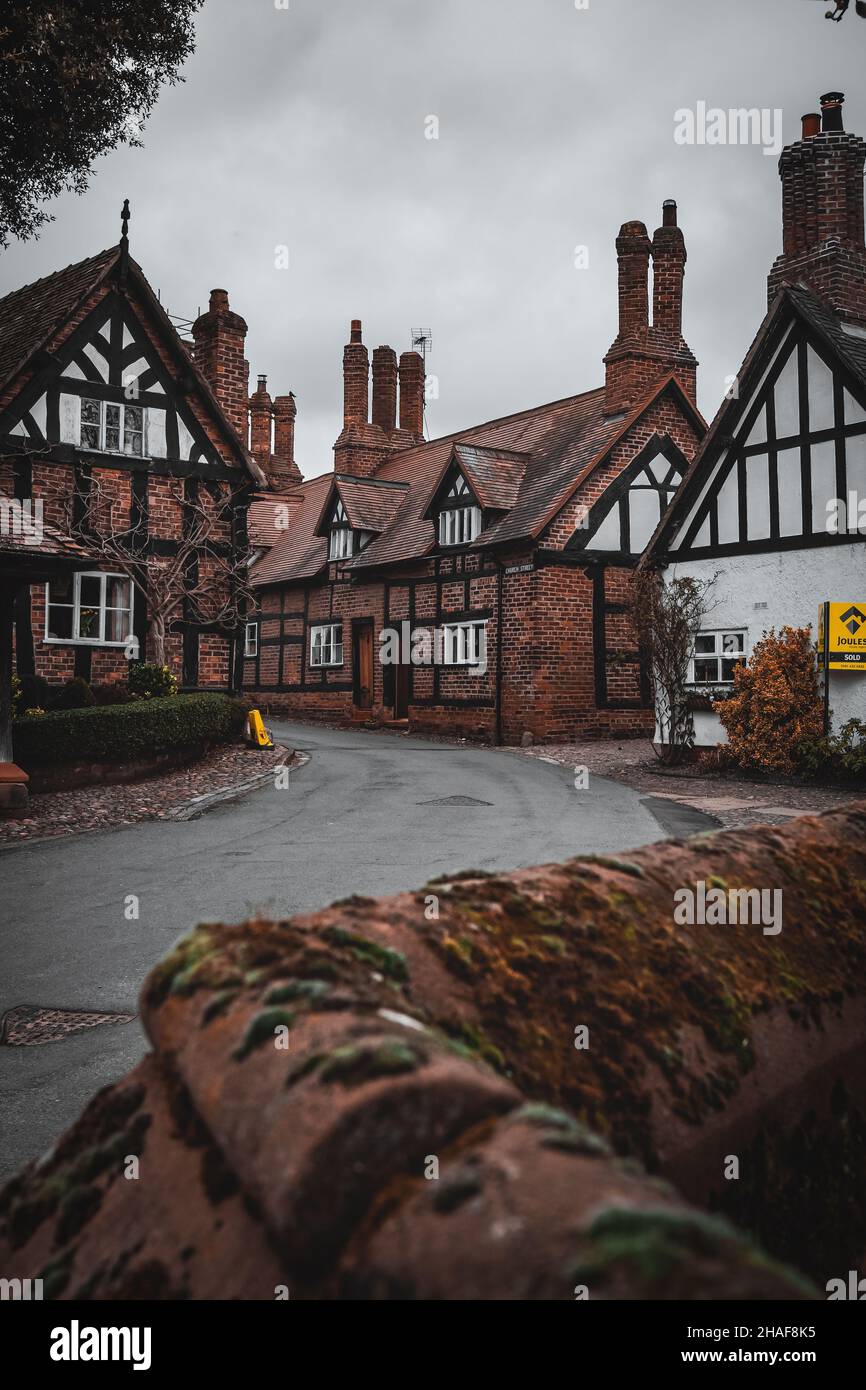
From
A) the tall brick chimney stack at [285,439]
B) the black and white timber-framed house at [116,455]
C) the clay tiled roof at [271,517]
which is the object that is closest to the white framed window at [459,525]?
the black and white timber-framed house at [116,455]

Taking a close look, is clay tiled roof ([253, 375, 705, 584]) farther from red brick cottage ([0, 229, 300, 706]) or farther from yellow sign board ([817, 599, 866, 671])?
yellow sign board ([817, 599, 866, 671])

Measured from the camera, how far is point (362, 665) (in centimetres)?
3031

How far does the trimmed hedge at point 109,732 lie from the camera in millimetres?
14312

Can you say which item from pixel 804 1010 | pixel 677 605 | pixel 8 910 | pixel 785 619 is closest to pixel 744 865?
pixel 804 1010

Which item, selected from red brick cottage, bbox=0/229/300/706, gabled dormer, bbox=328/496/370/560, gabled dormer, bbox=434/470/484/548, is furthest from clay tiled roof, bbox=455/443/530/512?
red brick cottage, bbox=0/229/300/706

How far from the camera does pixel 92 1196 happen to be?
1.14m

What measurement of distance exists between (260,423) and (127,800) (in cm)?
3749

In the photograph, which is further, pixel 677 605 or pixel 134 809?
pixel 677 605

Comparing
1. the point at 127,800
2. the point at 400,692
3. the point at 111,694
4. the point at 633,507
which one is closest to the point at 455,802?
the point at 127,800

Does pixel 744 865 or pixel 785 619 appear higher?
pixel 785 619

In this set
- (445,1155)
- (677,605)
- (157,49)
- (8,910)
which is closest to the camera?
(445,1155)

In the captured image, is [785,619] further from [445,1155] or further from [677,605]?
[445,1155]

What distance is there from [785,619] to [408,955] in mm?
17014

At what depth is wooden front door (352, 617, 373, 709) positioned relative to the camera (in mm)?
30062
